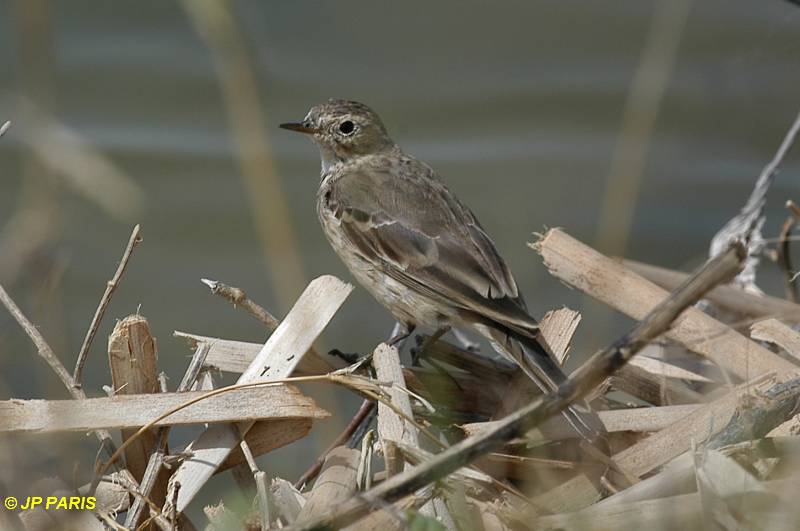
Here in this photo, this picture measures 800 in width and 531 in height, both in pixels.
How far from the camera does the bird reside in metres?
5.11

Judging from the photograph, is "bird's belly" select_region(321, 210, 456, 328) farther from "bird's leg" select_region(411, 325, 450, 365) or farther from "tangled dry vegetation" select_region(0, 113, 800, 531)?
"tangled dry vegetation" select_region(0, 113, 800, 531)

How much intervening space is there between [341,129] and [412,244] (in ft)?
3.93

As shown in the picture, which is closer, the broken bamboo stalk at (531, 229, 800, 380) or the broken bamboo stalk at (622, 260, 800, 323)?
the broken bamboo stalk at (531, 229, 800, 380)

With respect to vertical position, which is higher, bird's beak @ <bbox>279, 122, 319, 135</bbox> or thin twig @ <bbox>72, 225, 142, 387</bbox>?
bird's beak @ <bbox>279, 122, 319, 135</bbox>

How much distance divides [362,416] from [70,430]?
1.18 metres

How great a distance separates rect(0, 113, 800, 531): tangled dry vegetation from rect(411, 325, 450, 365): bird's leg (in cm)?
9

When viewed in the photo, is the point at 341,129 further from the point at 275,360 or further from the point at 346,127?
the point at 275,360

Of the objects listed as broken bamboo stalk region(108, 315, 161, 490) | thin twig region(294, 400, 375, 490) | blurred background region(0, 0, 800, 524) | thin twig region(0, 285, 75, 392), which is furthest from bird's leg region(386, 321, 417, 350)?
thin twig region(0, 285, 75, 392)

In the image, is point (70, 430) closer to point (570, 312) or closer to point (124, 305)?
point (570, 312)

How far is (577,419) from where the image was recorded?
4.48 meters

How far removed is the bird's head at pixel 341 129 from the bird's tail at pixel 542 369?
2.02 m

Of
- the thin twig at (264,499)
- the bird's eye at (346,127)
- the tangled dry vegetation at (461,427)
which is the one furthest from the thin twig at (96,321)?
the bird's eye at (346,127)

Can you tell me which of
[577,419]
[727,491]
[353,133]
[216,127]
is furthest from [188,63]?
[727,491]

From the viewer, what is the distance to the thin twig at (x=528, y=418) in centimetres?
312
